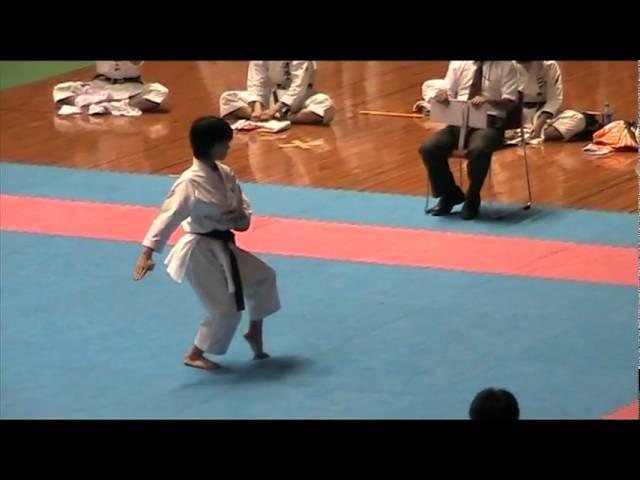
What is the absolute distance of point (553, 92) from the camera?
10.5 m

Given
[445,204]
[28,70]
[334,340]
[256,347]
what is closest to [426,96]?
[445,204]

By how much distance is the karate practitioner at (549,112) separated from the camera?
10.4 m

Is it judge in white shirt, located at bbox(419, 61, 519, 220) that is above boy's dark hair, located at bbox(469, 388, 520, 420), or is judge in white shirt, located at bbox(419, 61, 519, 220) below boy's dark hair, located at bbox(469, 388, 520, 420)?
below

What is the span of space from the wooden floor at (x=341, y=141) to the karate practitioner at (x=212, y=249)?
3.05 meters

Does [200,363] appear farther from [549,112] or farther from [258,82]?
[258,82]

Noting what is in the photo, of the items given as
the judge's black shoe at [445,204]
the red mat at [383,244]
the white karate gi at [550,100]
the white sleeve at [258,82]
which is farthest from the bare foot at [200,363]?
the white sleeve at [258,82]

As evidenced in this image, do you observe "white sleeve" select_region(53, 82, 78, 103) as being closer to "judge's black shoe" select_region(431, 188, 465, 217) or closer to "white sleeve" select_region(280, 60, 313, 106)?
"white sleeve" select_region(280, 60, 313, 106)

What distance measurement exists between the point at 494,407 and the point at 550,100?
22.2ft

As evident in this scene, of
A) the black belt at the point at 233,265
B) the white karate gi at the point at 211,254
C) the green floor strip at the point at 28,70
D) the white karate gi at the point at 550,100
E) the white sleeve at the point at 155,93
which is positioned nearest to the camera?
the white karate gi at the point at 211,254

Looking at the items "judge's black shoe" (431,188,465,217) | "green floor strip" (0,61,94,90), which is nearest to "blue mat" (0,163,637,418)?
"judge's black shoe" (431,188,465,217)

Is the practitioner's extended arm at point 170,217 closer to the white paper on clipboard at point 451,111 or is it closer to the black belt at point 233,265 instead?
the black belt at point 233,265

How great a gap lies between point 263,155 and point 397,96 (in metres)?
2.20

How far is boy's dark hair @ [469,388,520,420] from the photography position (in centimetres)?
402
